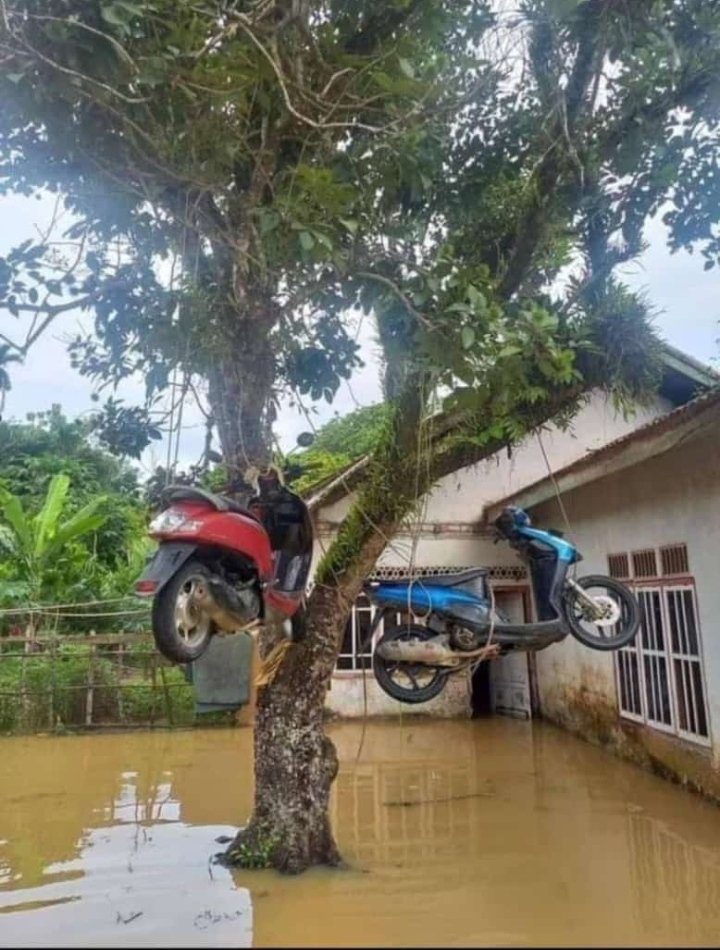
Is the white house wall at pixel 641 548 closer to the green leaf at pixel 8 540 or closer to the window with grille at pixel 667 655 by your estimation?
the window with grille at pixel 667 655

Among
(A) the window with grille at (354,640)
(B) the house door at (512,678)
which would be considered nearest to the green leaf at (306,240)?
(A) the window with grille at (354,640)

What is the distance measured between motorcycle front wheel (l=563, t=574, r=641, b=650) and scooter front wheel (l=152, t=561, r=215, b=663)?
8.28 feet

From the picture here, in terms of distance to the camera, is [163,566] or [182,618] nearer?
[163,566]

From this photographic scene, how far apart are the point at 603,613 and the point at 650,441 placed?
160cm

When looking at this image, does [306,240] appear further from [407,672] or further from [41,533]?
[41,533]

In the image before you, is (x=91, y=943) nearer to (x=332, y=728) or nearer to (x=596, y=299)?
(x=596, y=299)

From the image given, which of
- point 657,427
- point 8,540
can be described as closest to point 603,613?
point 657,427

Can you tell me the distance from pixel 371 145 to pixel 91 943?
4808mm

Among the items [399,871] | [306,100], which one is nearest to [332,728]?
[399,871]

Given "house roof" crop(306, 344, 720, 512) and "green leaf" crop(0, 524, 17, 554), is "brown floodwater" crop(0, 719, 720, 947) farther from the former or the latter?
"green leaf" crop(0, 524, 17, 554)

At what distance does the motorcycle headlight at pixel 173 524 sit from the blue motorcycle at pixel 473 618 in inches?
64.7

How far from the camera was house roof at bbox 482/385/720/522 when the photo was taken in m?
5.41

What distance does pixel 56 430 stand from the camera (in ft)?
66.8

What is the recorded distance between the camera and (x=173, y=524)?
12.4 ft
